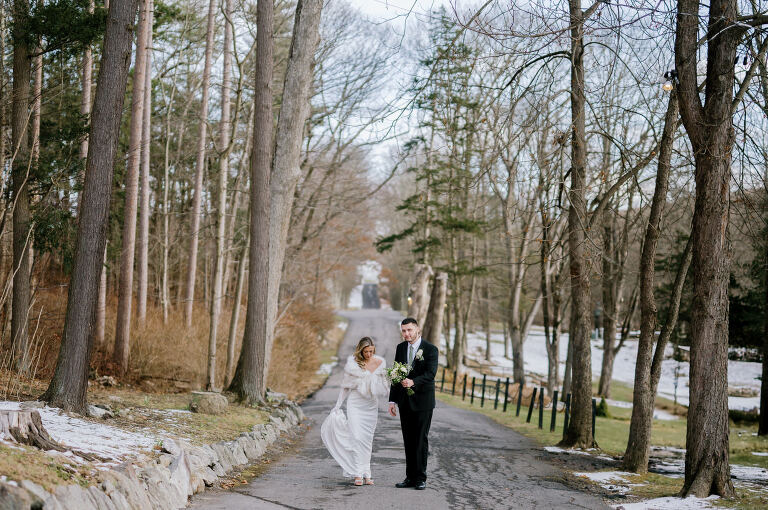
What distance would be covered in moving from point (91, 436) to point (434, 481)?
4.55m

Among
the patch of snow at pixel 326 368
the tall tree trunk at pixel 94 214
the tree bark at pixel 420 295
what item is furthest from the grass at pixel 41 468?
the patch of snow at pixel 326 368

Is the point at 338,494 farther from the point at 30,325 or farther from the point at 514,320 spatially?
the point at 514,320

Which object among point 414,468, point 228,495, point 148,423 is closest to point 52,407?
point 148,423

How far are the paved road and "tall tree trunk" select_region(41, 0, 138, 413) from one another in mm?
2911

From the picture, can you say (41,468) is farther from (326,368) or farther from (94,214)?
(326,368)

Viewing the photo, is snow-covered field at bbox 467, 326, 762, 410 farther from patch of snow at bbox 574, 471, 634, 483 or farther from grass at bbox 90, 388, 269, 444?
grass at bbox 90, 388, 269, 444

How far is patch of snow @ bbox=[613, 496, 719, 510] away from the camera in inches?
331

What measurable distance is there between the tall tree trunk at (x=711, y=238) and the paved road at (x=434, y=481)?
68.1 inches

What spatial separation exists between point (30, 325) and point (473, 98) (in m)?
22.0

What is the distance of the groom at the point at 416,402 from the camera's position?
8977mm

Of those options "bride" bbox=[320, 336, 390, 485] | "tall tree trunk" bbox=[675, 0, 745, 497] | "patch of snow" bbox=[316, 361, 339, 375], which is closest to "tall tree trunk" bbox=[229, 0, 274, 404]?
"bride" bbox=[320, 336, 390, 485]

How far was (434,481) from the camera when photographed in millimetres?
→ 9734

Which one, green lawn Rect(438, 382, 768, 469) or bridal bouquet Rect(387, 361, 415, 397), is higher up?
bridal bouquet Rect(387, 361, 415, 397)

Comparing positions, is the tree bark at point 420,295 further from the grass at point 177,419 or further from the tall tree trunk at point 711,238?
the tall tree trunk at point 711,238
